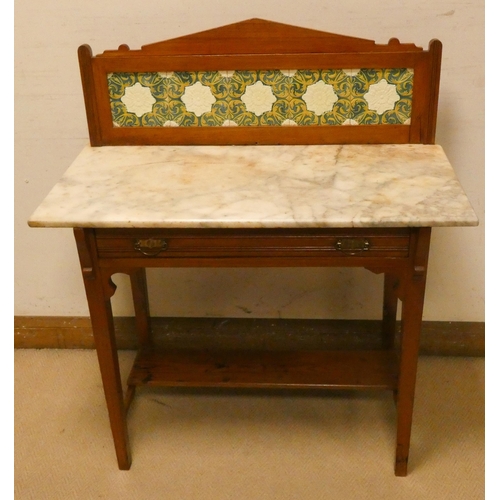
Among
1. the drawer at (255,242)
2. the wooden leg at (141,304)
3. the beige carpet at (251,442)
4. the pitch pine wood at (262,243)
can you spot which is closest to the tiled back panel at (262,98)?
the pitch pine wood at (262,243)

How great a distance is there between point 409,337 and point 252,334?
2.62ft

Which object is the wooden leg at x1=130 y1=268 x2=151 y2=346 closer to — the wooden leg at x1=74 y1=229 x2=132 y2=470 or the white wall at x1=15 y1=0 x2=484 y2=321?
the white wall at x1=15 y1=0 x2=484 y2=321

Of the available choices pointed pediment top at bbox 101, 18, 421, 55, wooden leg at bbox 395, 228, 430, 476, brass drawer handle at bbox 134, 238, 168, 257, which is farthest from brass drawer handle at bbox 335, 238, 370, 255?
pointed pediment top at bbox 101, 18, 421, 55

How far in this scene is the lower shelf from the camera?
183cm

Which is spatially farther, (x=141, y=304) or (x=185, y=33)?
(x=141, y=304)

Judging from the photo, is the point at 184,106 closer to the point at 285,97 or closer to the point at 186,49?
the point at 186,49

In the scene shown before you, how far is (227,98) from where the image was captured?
1648mm

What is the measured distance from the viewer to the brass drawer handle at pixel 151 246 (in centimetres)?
140

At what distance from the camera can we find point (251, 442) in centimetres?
187

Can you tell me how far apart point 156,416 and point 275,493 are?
494 mm

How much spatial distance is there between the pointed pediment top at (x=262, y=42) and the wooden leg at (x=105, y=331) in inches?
22.7

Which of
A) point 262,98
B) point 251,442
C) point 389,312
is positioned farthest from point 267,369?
point 262,98

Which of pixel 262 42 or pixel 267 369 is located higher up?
pixel 262 42

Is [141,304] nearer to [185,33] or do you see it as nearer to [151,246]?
[151,246]
